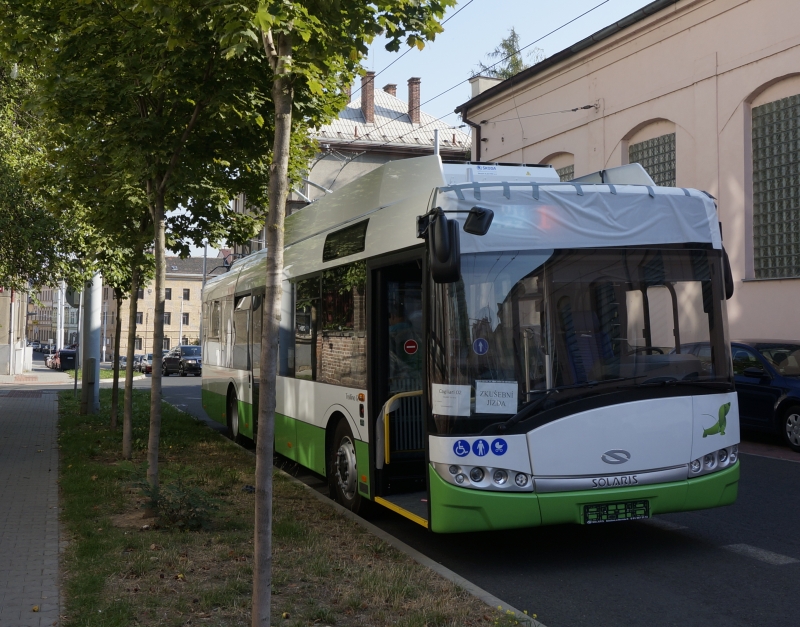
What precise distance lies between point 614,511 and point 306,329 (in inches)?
178

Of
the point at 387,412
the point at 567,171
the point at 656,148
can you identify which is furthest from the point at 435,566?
the point at 567,171

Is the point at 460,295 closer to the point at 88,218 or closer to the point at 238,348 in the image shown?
the point at 88,218

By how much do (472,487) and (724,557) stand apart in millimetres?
2134

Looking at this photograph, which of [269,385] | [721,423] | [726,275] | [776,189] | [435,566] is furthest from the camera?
[776,189]

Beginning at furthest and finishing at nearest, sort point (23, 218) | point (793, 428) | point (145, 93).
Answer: point (23, 218) < point (793, 428) < point (145, 93)

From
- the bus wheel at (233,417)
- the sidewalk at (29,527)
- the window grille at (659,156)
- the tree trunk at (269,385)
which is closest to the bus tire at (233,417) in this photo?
the bus wheel at (233,417)

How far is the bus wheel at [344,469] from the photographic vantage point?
8.55 meters

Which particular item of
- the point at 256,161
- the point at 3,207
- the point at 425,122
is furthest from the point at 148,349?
the point at 256,161

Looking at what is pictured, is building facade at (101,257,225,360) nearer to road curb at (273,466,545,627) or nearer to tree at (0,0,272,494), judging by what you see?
tree at (0,0,272,494)

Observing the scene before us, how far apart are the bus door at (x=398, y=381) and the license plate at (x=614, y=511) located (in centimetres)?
178

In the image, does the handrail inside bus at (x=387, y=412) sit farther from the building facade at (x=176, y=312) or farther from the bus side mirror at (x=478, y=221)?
the building facade at (x=176, y=312)

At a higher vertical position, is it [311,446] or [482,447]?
[482,447]

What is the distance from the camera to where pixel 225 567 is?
641 cm

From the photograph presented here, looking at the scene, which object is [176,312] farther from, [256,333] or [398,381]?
[398,381]
